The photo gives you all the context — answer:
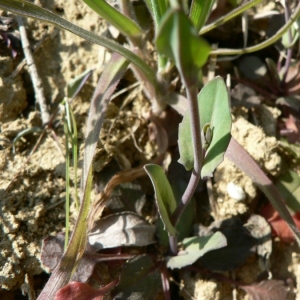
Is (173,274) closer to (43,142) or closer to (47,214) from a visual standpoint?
(47,214)

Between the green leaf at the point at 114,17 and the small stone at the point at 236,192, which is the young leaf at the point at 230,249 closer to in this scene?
the small stone at the point at 236,192

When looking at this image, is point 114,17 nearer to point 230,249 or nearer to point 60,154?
point 60,154

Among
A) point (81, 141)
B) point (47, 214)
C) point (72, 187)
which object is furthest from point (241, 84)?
point (47, 214)

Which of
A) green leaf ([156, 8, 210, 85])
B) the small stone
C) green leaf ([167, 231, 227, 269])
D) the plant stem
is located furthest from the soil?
green leaf ([156, 8, 210, 85])

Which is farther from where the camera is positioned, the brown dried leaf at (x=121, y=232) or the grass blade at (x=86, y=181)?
the brown dried leaf at (x=121, y=232)

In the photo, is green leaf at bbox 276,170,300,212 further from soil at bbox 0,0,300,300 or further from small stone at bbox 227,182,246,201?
small stone at bbox 227,182,246,201

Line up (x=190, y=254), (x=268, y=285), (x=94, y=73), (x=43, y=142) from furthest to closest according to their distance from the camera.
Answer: (x=94, y=73) → (x=43, y=142) → (x=268, y=285) → (x=190, y=254)

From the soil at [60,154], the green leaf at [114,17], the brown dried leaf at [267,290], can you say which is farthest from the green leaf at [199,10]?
the brown dried leaf at [267,290]
